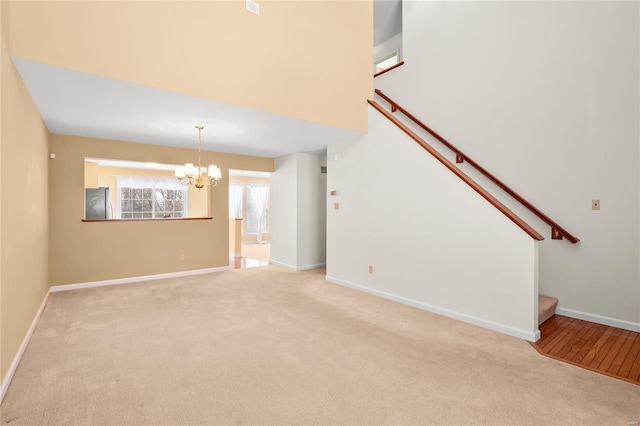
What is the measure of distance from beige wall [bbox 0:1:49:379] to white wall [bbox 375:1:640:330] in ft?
16.1

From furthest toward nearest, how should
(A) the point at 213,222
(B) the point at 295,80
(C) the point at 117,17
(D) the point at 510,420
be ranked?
(A) the point at 213,222
(B) the point at 295,80
(C) the point at 117,17
(D) the point at 510,420

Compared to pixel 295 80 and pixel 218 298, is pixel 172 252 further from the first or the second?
pixel 295 80

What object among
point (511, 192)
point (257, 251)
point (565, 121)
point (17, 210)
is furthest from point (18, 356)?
point (257, 251)

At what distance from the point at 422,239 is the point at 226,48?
310 centimetres

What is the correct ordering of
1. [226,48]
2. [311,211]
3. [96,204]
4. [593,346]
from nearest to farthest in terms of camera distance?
[593,346]
[226,48]
[96,204]
[311,211]

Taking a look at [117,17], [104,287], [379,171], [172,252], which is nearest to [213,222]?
[172,252]

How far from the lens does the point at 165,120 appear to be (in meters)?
3.90

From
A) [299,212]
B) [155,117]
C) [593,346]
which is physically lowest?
[593,346]

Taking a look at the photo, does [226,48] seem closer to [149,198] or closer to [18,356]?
[18,356]

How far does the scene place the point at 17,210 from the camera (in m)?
2.48

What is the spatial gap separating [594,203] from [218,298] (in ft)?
15.5

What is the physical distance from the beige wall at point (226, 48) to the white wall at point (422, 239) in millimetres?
786

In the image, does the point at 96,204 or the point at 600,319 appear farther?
the point at 96,204

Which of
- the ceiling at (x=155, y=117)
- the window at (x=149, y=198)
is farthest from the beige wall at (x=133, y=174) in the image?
the ceiling at (x=155, y=117)
